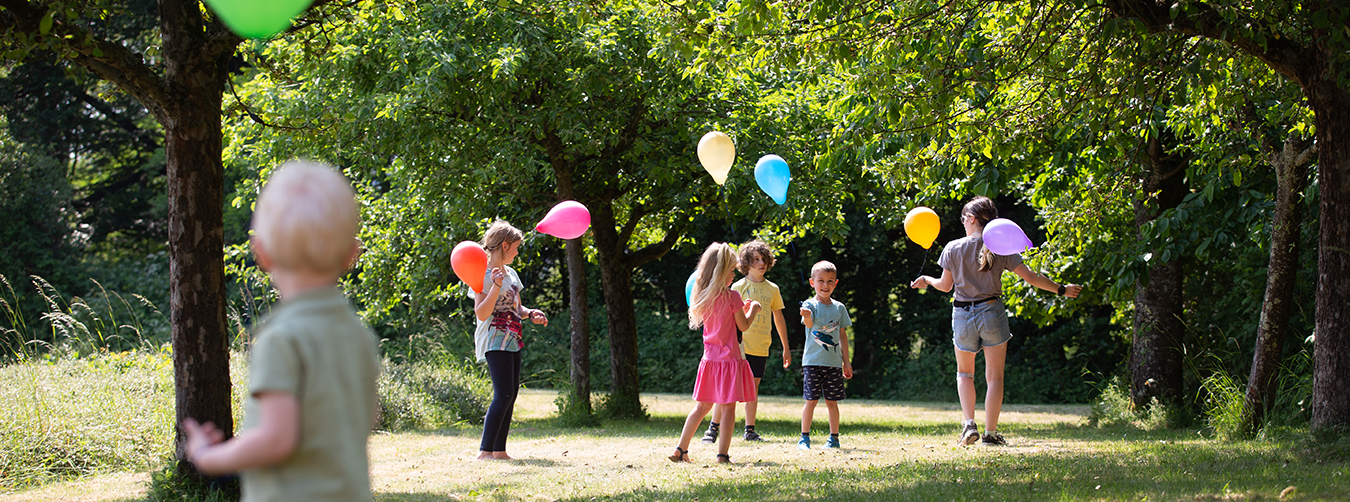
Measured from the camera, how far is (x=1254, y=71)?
6.67m

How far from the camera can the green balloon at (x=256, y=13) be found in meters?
3.81

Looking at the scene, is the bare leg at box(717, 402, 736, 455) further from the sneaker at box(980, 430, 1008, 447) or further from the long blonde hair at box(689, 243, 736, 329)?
the sneaker at box(980, 430, 1008, 447)

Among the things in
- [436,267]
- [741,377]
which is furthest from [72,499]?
[436,267]

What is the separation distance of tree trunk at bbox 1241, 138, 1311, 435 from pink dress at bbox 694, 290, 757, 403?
3.55m

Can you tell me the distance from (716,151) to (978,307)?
2738 mm

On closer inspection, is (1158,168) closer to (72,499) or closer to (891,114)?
(891,114)

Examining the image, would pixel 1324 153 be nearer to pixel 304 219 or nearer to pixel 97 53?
pixel 304 219

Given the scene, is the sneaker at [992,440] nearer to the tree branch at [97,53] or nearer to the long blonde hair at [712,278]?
the long blonde hair at [712,278]

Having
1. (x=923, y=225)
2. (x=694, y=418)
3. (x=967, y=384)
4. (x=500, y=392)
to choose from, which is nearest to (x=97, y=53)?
(x=500, y=392)

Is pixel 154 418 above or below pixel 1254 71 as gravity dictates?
below

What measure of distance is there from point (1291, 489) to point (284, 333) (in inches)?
166

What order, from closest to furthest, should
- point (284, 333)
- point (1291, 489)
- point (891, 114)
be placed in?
point (284, 333)
point (1291, 489)
point (891, 114)

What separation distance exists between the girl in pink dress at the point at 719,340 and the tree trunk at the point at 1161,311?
4784mm

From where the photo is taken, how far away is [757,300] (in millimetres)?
7621
